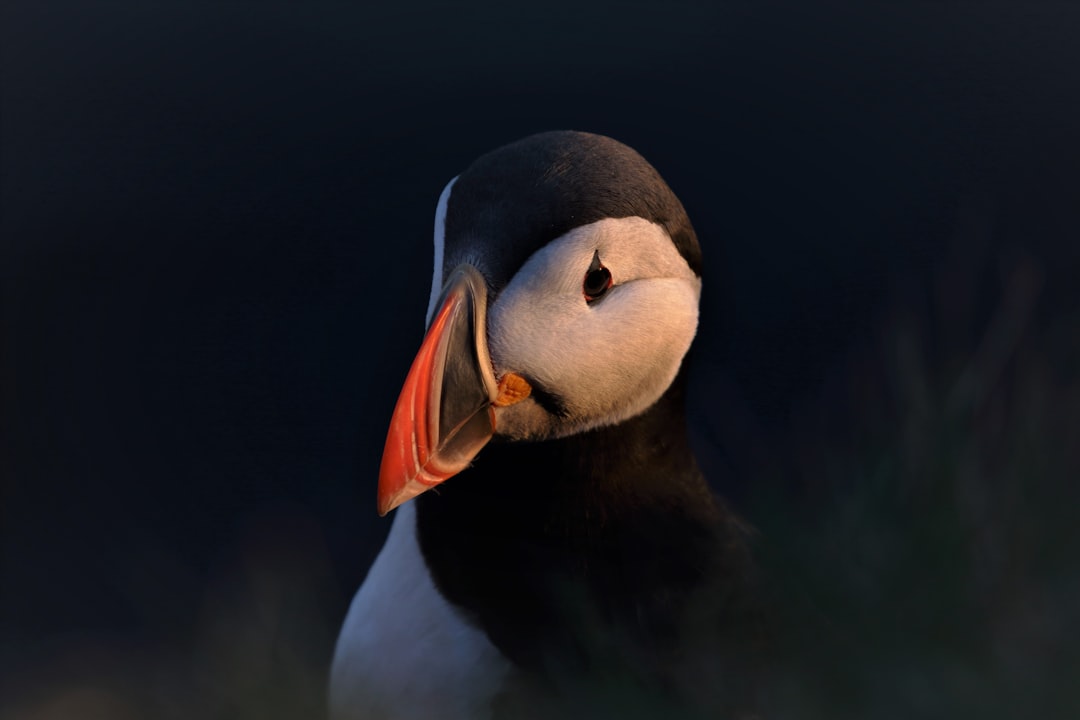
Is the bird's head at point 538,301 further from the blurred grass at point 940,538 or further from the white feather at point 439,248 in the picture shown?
the blurred grass at point 940,538

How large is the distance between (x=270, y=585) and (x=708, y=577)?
3.48ft

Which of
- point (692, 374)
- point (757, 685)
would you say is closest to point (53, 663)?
point (757, 685)

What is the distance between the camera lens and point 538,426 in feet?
5.97

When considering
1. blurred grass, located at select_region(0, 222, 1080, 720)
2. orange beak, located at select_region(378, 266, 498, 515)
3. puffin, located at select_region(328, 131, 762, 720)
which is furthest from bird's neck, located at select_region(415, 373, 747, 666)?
blurred grass, located at select_region(0, 222, 1080, 720)

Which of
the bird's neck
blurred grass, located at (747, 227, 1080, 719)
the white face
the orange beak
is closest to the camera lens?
blurred grass, located at (747, 227, 1080, 719)

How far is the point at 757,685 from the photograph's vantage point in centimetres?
64

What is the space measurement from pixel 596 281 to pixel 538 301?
10 cm

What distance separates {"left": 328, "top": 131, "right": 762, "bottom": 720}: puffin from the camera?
164cm

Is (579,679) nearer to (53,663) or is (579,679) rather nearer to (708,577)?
(53,663)

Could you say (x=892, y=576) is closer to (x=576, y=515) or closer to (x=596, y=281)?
(x=596, y=281)

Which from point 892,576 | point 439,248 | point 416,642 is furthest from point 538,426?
point 892,576

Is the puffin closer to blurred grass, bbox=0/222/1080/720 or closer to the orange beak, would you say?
the orange beak

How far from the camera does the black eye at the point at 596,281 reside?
5.61 ft

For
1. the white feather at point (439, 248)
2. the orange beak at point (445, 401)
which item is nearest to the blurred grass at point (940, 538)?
the orange beak at point (445, 401)
